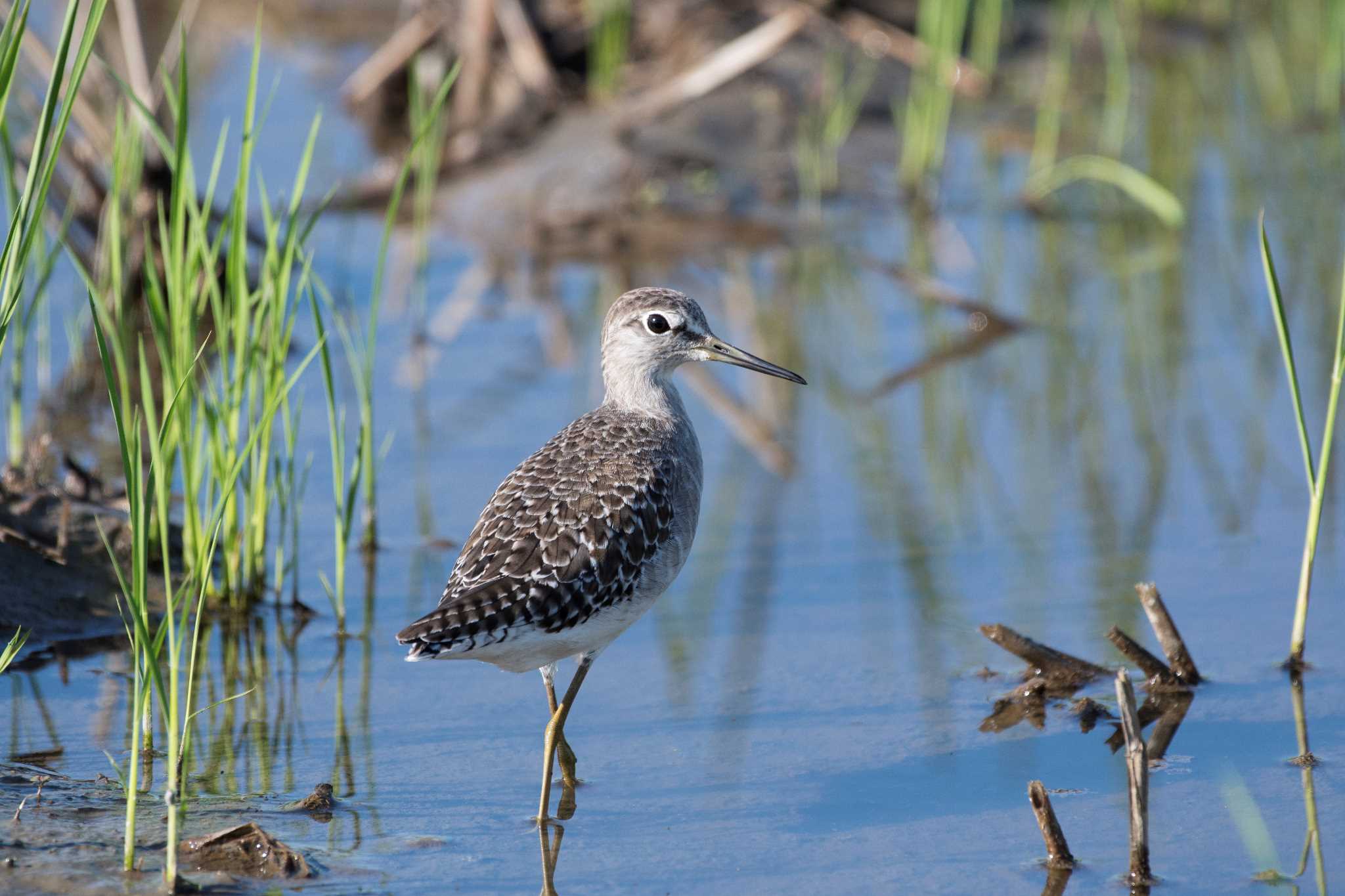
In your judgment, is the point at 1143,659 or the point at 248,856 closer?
the point at 248,856

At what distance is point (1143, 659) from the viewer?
19.9 ft

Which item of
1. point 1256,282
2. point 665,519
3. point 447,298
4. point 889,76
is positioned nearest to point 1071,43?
point 889,76

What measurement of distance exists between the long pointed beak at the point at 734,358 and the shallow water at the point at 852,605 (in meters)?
1.11

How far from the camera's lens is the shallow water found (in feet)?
17.1

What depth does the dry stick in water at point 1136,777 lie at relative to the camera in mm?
4574

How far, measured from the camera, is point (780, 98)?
13680 millimetres

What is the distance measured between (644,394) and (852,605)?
139 centimetres

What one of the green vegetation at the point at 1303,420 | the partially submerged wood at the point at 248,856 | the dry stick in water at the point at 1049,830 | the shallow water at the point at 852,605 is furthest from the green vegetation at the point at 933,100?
the partially submerged wood at the point at 248,856

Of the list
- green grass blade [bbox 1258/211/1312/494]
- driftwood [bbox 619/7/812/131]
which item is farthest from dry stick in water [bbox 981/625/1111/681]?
driftwood [bbox 619/7/812/131]

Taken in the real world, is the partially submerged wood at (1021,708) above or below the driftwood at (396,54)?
below

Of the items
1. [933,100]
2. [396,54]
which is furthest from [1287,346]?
[396,54]

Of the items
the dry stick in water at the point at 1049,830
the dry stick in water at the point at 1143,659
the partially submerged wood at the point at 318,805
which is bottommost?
the dry stick in water at the point at 1049,830

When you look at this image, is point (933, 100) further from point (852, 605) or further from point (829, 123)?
point (852, 605)

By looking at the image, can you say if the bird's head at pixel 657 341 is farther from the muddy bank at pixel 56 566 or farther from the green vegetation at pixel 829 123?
the green vegetation at pixel 829 123
